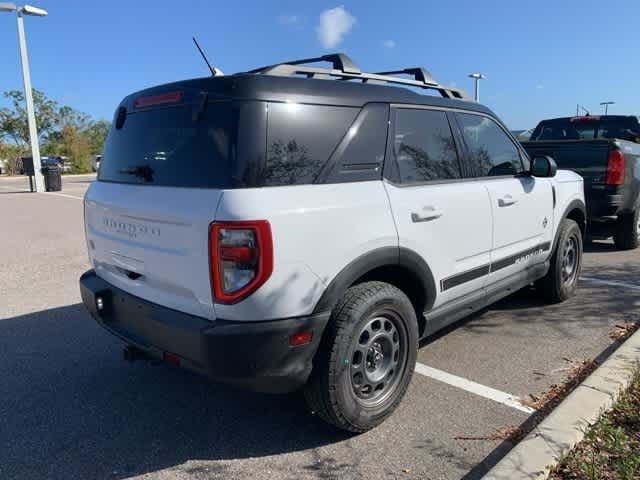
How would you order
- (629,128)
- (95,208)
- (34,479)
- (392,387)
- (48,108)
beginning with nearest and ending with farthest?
1. (34,479)
2. (392,387)
3. (95,208)
4. (629,128)
5. (48,108)

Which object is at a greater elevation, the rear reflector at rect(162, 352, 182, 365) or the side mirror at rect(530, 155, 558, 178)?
the side mirror at rect(530, 155, 558, 178)

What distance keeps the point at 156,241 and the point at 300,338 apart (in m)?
0.89

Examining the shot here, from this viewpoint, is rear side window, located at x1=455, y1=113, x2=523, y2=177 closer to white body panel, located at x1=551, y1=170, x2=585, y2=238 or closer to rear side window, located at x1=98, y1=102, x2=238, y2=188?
white body panel, located at x1=551, y1=170, x2=585, y2=238

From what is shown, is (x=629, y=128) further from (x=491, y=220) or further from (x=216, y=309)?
(x=216, y=309)

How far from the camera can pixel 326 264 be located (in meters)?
2.49

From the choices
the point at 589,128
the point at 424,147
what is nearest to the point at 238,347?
the point at 424,147

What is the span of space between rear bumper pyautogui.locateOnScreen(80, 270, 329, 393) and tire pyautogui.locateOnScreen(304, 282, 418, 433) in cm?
10

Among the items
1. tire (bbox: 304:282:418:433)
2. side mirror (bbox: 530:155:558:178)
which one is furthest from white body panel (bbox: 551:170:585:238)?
tire (bbox: 304:282:418:433)

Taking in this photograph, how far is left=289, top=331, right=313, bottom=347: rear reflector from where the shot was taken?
2.42 m

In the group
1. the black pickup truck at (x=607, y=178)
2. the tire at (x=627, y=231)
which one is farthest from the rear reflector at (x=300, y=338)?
the tire at (x=627, y=231)

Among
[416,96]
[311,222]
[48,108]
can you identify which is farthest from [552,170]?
[48,108]

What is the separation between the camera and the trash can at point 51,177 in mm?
19344

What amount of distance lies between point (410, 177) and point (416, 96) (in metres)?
0.60

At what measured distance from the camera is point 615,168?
6.71 metres
